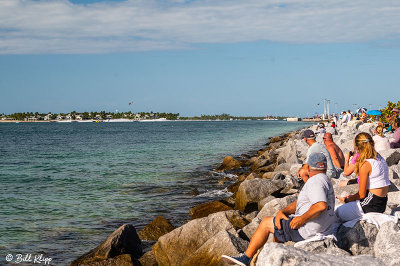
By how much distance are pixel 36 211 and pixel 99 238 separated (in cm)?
452

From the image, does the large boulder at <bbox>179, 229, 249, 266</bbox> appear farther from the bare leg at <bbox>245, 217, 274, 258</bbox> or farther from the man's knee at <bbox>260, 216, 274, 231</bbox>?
the man's knee at <bbox>260, 216, 274, 231</bbox>

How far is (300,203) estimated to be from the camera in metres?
6.16

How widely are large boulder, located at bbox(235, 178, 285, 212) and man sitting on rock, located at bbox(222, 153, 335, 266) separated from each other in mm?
5464

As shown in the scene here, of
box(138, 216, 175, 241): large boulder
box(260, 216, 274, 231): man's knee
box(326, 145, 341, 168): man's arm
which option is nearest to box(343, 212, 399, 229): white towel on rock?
box(260, 216, 274, 231): man's knee

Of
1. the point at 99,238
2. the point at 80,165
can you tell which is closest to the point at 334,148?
the point at 99,238

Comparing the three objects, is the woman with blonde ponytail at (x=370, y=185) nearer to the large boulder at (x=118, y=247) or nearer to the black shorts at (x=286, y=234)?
the black shorts at (x=286, y=234)

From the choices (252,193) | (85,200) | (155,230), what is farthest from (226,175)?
(155,230)

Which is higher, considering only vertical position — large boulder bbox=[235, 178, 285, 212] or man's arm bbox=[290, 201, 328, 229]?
man's arm bbox=[290, 201, 328, 229]

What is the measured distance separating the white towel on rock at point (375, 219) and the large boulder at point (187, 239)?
94.4 inches

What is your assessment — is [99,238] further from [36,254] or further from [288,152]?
[288,152]

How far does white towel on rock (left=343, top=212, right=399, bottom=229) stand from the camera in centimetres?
629

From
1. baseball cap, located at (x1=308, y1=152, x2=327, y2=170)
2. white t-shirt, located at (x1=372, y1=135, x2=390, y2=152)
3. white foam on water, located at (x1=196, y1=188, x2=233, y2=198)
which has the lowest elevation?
white foam on water, located at (x1=196, y1=188, x2=233, y2=198)

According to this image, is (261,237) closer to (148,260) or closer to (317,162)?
(317,162)

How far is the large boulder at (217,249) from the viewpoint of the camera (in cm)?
697
